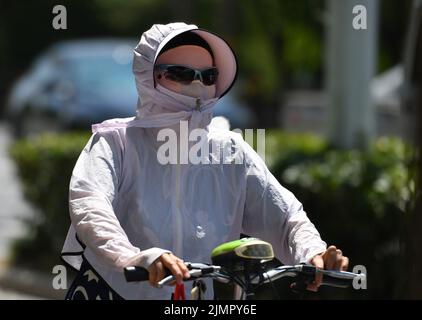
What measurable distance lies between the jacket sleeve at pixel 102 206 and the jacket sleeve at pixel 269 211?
43cm

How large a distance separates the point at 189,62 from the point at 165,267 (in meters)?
0.83

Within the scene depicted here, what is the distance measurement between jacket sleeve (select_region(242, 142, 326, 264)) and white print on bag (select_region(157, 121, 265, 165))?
6 cm

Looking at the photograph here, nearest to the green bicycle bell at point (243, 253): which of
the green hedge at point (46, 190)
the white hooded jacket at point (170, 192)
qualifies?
the white hooded jacket at point (170, 192)

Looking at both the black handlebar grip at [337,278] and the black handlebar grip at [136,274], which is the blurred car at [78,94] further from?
the black handlebar grip at [136,274]

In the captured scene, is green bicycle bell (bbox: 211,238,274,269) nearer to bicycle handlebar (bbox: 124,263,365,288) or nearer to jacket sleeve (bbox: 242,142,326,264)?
bicycle handlebar (bbox: 124,263,365,288)

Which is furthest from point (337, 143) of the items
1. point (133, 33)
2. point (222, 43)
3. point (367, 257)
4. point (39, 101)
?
point (133, 33)

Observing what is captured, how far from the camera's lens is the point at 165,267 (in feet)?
10.6

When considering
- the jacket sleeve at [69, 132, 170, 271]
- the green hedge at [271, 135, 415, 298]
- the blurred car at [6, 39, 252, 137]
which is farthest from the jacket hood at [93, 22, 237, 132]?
the blurred car at [6, 39, 252, 137]

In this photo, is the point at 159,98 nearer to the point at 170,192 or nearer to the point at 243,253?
the point at 170,192

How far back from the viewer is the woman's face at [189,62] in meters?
3.76

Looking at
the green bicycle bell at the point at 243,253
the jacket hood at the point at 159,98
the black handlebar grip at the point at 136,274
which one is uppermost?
the jacket hood at the point at 159,98

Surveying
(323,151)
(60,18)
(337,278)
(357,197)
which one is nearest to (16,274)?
(323,151)

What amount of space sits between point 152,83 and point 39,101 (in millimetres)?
13096

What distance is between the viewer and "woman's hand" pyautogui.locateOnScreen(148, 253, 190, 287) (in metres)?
3.20
